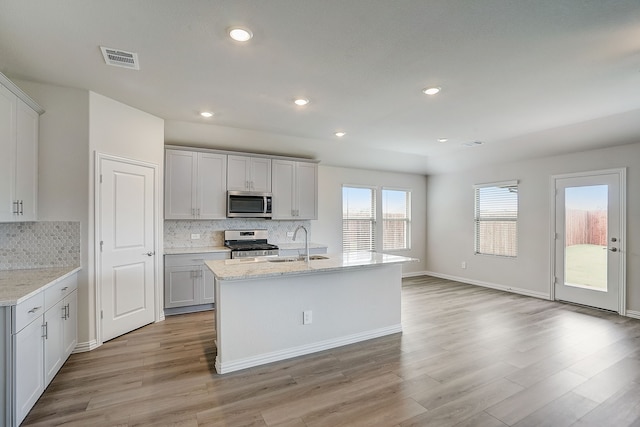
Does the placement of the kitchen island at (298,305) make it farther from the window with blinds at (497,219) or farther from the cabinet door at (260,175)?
the window with blinds at (497,219)

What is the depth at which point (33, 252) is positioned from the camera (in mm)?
3008

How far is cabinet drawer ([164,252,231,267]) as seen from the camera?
427 centimetres

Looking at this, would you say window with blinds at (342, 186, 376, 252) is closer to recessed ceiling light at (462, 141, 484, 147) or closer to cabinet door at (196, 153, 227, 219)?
recessed ceiling light at (462, 141, 484, 147)

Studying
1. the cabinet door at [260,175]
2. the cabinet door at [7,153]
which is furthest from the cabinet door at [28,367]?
the cabinet door at [260,175]

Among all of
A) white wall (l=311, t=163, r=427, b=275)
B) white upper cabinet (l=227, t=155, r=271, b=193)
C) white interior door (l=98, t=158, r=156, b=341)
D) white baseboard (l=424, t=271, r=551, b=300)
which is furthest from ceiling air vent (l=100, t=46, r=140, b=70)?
white baseboard (l=424, t=271, r=551, b=300)

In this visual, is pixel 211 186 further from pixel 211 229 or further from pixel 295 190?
pixel 295 190

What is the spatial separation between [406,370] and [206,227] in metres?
3.64

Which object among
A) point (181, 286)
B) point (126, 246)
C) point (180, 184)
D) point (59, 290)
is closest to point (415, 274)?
point (181, 286)

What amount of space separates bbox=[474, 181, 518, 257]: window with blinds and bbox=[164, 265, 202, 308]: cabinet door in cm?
542

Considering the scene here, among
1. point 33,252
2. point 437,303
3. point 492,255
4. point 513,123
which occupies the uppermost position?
point 513,123

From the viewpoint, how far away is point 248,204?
4.98 m

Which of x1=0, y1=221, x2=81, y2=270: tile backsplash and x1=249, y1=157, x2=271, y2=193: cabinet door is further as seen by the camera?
x1=249, y1=157, x2=271, y2=193: cabinet door

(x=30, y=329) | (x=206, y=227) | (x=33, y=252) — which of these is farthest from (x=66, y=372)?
(x=206, y=227)

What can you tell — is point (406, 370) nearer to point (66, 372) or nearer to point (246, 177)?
point (66, 372)
